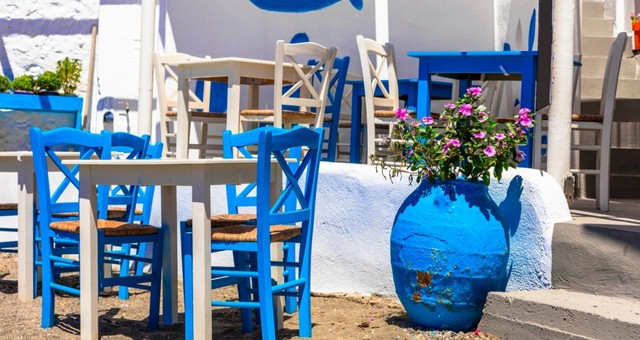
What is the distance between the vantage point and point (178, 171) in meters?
3.53

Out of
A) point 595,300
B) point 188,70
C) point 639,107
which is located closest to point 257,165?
point 595,300

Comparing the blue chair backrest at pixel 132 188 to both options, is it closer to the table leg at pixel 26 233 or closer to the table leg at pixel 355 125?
the table leg at pixel 26 233

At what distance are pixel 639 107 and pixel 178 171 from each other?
4.36 metres

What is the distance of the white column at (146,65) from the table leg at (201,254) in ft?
9.86

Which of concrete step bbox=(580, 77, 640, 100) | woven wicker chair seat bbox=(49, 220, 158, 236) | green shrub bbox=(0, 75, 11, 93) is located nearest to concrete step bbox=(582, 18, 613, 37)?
concrete step bbox=(580, 77, 640, 100)

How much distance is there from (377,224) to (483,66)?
1.00m

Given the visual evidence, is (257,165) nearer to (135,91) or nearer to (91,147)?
(91,147)

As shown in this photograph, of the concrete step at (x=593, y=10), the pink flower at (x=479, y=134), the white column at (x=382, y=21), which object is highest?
the concrete step at (x=593, y=10)

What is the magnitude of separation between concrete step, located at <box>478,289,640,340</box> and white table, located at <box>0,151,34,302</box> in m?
2.20

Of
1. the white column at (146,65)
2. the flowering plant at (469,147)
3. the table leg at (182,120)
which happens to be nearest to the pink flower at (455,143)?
the flowering plant at (469,147)

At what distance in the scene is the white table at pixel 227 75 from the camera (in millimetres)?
5406

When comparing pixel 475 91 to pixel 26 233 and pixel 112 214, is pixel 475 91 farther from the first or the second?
pixel 26 233

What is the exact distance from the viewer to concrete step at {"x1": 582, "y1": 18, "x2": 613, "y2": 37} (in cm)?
895


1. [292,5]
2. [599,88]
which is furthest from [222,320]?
[599,88]
